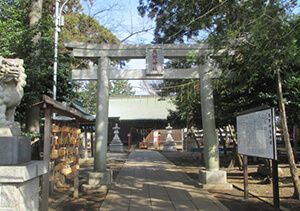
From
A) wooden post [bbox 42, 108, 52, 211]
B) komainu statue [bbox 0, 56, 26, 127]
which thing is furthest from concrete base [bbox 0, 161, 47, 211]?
wooden post [bbox 42, 108, 52, 211]

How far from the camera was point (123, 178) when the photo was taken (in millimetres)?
16766

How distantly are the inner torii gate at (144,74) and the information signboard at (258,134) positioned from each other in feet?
A: 8.41

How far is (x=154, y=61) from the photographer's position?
14500 mm

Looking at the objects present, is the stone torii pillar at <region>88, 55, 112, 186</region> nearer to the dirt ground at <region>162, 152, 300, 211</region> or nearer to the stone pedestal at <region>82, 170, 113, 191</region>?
the stone pedestal at <region>82, 170, 113, 191</region>

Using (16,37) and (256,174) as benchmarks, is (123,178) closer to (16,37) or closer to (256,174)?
(256,174)

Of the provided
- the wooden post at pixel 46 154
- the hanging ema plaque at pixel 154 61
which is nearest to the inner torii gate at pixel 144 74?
the hanging ema plaque at pixel 154 61

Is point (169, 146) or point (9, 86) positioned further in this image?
point (169, 146)

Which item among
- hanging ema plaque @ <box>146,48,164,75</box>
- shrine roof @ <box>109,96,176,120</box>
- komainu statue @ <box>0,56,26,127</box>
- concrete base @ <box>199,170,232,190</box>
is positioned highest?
shrine roof @ <box>109,96,176,120</box>

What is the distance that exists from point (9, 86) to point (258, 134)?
5.55m

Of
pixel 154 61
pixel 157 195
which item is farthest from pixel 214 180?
pixel 154 61

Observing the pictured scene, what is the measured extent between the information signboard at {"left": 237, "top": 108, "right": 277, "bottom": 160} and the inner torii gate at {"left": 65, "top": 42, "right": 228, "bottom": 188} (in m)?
2.56

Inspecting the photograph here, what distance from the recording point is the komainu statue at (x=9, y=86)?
21.3 feet

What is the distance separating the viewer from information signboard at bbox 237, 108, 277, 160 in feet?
28.2

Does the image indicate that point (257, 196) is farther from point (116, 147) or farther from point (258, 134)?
point (116, 147)
